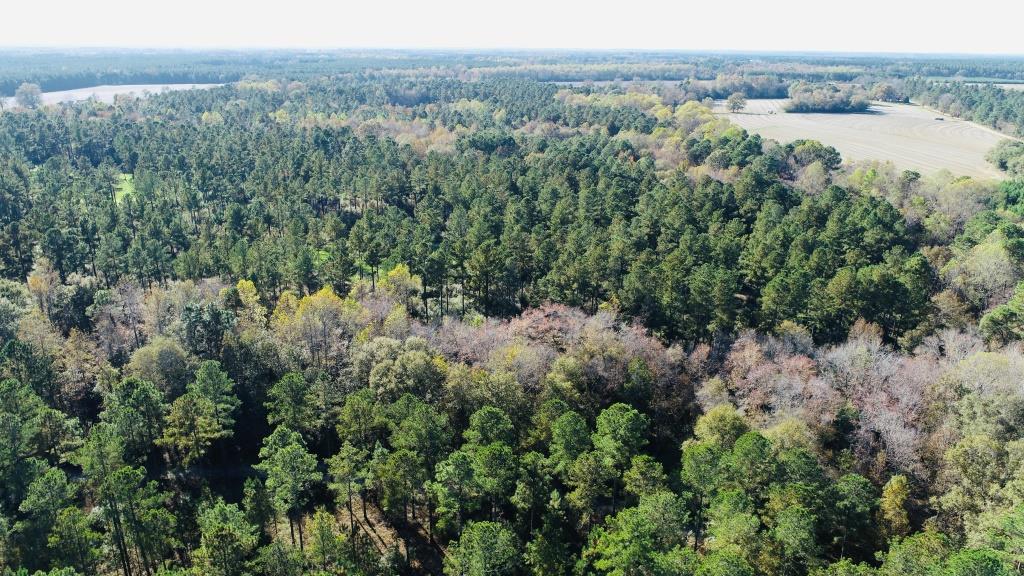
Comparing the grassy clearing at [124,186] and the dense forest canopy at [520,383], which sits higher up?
the grassy clearing at [124,186]

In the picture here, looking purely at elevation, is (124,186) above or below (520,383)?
above

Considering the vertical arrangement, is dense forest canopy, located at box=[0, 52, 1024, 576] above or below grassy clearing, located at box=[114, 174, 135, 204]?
below

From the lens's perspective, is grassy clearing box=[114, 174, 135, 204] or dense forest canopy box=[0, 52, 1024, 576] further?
grassy clearing box=[114, 174, 135, 204]

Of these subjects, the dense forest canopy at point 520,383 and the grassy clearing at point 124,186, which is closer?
the dense forest canopy at point 520,383

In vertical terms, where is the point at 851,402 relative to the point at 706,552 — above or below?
above

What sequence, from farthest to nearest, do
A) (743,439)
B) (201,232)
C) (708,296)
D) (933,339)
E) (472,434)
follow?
(201,232), (708,296), (933,339), (472,434), (743,439)

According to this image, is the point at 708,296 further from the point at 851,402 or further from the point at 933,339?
the point at 933,339

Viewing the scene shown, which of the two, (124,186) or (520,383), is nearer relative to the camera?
(520,383)

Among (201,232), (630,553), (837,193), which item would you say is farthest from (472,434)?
(837,193)
